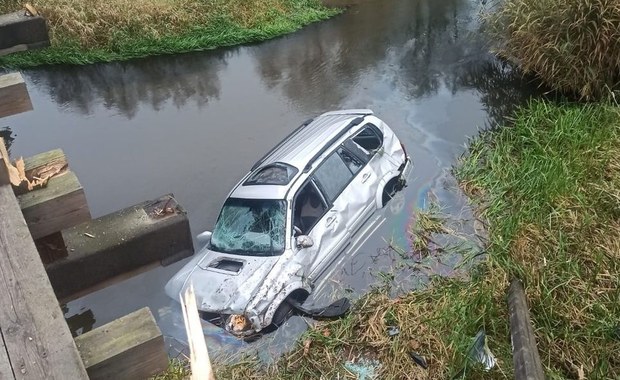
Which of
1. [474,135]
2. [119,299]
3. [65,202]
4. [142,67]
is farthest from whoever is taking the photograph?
[142,67]

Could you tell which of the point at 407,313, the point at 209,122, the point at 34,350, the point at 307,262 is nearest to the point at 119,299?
the point at 307,262

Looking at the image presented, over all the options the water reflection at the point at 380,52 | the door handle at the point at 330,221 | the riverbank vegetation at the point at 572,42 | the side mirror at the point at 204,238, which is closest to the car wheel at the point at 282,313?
the door handle at the point at 330,221

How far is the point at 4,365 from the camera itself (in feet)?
4.60

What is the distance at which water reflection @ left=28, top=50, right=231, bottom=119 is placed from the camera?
36.3 ft

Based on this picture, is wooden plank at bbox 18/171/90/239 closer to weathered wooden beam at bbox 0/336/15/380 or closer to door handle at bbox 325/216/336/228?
weathered wooden beam at bbox 0/336/15/380

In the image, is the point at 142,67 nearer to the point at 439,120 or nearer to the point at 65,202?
the point at 439,120

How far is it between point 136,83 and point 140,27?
6.19 feet

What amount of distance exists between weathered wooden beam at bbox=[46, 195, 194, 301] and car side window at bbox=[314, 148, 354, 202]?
484 cm

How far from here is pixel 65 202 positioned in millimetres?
1984

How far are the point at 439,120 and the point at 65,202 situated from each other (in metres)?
8.70

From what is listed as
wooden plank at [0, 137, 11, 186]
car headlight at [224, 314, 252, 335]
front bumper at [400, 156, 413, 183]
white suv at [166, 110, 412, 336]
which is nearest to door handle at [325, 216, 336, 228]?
white suv at [166, 110, 412, 336]

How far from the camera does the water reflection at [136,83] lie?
435 inches

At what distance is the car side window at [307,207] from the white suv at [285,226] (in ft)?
0.04

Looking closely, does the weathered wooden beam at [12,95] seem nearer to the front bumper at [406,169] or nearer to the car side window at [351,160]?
the car side window at [351,160]
